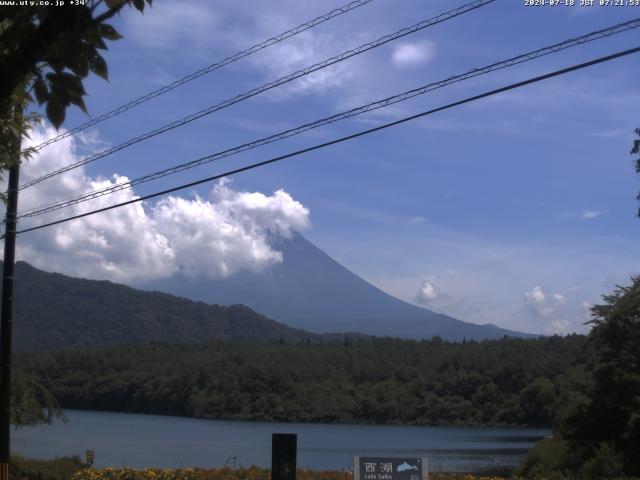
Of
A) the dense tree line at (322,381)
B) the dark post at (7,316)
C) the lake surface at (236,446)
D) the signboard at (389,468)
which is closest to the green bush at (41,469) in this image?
the dark post at (7,316)

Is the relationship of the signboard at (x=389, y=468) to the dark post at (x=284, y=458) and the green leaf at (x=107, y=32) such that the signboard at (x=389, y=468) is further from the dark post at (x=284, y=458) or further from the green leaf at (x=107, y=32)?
the green leaf at (x=107, y=32)

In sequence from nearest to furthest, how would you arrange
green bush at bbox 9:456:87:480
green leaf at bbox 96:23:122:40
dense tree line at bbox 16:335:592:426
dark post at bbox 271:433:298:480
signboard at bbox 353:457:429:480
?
green leaf at bbox 96:23:122:40 < dark post at bbox 271:433:298:480 < signboard at bbox 353:457:429:480 < green bush at bbox 9:456:87:480 < dense tree line at bbox 16:335:592:426

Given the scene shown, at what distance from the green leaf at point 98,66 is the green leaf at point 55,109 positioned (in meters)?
0.20

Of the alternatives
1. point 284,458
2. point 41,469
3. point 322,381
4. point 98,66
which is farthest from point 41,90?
point 322,381

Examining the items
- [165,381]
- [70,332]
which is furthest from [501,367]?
[70,332]

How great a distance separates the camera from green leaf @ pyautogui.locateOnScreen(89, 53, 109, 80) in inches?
140

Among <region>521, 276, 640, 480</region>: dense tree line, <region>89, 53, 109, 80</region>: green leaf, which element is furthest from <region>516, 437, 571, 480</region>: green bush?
<region>89, 53, 109, 80</region>: green leaf

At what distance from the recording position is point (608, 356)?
26406 mm

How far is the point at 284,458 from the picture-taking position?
8828 mm

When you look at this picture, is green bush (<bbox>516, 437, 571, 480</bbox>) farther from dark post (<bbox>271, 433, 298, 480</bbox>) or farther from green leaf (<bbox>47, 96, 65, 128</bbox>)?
green leaf (<bbox>47, 96, 65, 128</bbox>)

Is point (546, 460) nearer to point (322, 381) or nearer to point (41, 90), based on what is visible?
point (41, 90)

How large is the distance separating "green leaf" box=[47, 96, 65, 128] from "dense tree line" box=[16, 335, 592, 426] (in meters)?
73.6

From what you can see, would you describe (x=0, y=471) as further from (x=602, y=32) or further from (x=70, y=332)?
(x=70, y=332)

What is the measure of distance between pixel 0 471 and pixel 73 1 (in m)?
12.8
